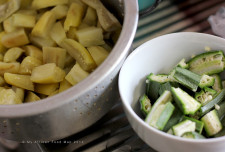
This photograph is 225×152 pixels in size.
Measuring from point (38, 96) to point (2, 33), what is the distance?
0.22 m

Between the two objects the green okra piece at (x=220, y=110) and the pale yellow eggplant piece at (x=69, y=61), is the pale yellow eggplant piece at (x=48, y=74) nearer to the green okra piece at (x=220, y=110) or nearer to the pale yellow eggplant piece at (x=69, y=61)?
the pale yellow eggplant piece at (x=69, y=61)

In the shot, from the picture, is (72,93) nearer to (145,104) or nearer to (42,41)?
(145,104)

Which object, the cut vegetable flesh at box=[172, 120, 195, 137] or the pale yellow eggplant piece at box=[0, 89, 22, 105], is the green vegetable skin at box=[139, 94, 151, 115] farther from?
the pale yellow eggplant piece at box=[0, 89, 22, 105]

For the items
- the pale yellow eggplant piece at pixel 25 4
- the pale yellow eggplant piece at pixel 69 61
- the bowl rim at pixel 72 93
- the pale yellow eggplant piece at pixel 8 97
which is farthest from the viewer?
the pale yellow eggplant piece at pixel 25 4

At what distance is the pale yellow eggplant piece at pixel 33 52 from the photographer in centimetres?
84

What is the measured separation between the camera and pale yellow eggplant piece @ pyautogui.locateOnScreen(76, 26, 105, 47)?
0.81 metres

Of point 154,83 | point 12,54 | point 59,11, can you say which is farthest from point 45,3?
point 154,83

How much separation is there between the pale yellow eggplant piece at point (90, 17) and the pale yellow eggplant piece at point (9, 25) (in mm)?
188

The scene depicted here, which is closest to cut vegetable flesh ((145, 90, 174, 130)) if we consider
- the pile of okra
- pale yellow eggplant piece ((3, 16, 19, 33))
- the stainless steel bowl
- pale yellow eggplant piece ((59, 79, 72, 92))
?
the pile of okra

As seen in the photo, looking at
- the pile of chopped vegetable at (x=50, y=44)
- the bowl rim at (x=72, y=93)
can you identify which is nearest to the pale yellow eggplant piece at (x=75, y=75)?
the pile of chopped vegetable at (x=50, y=44)

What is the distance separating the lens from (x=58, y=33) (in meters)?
0.85

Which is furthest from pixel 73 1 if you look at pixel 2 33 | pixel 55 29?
pixel 2 33

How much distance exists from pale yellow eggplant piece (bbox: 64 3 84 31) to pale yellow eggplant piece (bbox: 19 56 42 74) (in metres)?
0.12

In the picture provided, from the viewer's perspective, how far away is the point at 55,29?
2.81ft
